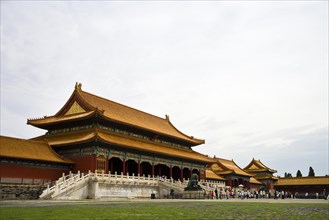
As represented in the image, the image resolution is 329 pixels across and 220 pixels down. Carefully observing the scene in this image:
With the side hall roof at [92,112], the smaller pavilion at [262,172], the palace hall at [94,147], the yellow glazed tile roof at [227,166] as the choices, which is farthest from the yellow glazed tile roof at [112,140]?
the smaller pavilion at [262,172]

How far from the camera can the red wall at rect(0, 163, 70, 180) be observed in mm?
31517

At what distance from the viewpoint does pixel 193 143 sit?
58.6 metres

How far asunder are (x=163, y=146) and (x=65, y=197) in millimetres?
22490

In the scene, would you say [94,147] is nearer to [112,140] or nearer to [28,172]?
[112,140]

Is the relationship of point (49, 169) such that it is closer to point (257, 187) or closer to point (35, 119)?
point (35, 119)

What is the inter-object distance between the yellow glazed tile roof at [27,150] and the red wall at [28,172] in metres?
1.00

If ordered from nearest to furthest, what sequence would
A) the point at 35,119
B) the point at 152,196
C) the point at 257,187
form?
1. the point at 152,196
2. the point at 35,119
3. the point at 257,187

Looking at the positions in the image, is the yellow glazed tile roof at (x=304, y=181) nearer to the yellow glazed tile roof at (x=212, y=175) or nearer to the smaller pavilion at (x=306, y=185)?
the smaller pavilion at (x=306, y=185)

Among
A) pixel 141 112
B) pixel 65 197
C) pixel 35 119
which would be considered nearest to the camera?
pixel 65 197

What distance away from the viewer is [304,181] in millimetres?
78750

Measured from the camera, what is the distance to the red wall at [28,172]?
31517 mm

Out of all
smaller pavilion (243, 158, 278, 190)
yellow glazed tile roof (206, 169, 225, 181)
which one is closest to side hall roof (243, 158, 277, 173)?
smaller pavilion (243, 158, 278, 190)

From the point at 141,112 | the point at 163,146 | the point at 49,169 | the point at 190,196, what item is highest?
the point at 141,112

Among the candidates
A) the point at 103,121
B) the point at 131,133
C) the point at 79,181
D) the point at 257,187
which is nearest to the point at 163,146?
the point at 131,133
